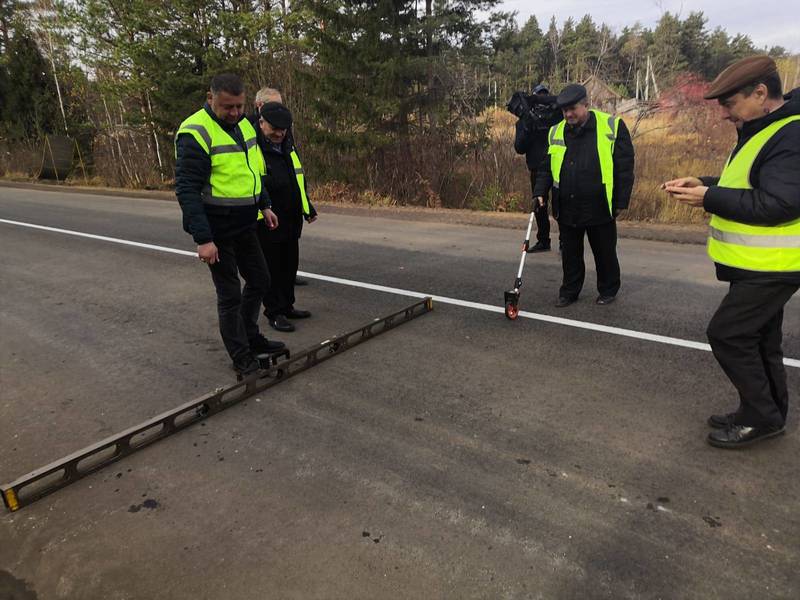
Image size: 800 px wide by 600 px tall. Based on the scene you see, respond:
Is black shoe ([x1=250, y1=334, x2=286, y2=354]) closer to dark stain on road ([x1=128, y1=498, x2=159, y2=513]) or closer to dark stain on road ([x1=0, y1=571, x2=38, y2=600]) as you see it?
dark stain on road ([x1=128, y1=498, x2=159, y2=513])

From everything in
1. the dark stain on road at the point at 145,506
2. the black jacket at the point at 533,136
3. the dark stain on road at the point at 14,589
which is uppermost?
the black jacket at the point at 533,136

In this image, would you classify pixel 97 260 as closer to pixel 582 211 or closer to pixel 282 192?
pixel 282 192

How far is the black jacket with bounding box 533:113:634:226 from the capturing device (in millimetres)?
5281

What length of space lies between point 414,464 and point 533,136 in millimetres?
5657

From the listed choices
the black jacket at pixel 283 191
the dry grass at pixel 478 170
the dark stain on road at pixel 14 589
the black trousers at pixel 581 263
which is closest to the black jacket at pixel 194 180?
the black jacket at pixel 283 191

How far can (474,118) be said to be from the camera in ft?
44.5

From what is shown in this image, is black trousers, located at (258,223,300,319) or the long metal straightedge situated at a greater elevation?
black trousers, located at (258,223,300,319)

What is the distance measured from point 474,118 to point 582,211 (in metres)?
8.87

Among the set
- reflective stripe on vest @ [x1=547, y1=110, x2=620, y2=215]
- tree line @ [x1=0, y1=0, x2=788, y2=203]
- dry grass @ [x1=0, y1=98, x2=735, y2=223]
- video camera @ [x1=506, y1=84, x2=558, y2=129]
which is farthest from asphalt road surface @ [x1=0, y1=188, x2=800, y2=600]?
tree line @ [x1=0, y1=0, x2=788, y2=203]

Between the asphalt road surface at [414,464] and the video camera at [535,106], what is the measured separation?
101 inches

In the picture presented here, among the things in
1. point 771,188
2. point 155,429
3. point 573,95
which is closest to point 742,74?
point 771,188

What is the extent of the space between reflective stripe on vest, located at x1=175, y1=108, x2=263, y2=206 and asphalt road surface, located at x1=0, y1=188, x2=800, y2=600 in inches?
56.0

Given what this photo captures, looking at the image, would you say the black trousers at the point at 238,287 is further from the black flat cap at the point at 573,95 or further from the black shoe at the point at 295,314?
the black flat cap at the point at 573,95

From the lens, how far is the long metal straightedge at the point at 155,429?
10.1ft
